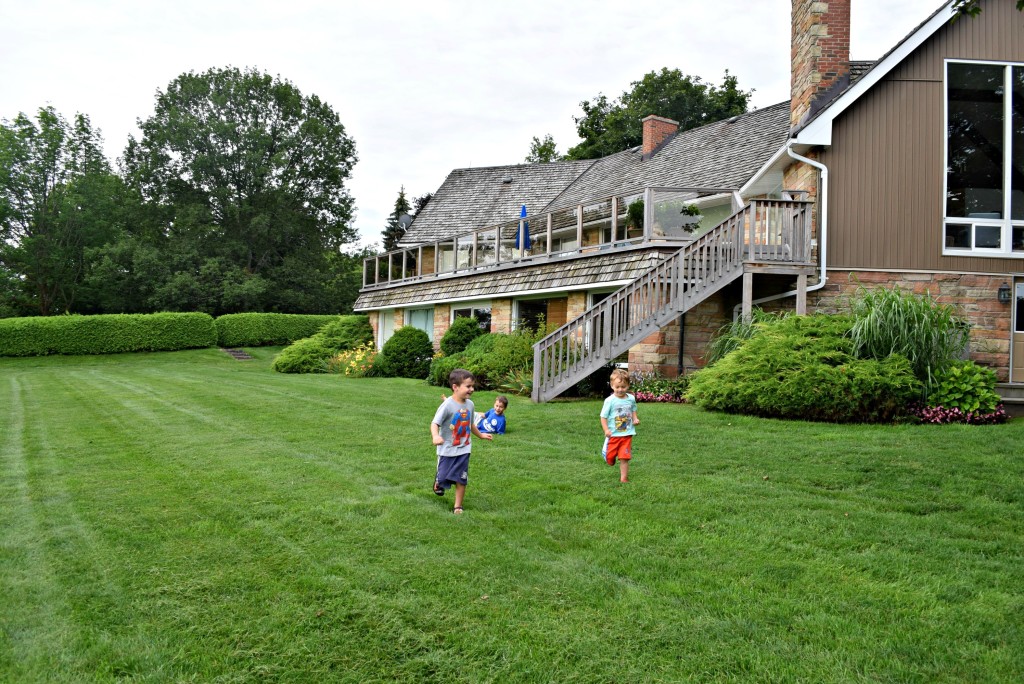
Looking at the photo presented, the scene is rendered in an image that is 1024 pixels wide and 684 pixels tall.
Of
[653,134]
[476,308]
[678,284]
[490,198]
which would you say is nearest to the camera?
[678,284]

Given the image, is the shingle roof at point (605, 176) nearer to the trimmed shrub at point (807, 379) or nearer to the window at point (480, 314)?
the window at point (480, 314)

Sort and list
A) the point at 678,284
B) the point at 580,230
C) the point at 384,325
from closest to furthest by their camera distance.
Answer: the point at 678,284
the point at 580,230
the point at 384,325

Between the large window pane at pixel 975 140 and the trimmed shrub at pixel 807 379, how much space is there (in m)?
3.96

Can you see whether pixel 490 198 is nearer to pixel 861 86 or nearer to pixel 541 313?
pixel 541 313

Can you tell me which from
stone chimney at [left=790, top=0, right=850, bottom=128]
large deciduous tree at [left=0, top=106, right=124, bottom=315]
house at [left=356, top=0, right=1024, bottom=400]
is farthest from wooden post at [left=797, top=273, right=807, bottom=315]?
large deciduous tree at [left=0, top=106, right=124, bottom=315]

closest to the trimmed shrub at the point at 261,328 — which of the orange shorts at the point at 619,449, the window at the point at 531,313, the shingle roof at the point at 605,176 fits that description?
the shingle roof at the point at 605,176

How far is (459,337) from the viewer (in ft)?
65.2

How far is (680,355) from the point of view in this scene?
1467 cm

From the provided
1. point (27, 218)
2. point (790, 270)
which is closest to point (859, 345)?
point (790, 270)

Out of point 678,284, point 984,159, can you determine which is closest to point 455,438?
point 678,284

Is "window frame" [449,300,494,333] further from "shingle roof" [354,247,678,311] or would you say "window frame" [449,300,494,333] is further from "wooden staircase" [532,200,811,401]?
"wooden staircase" [532,200,811,401]

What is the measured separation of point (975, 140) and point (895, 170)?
1488 mm

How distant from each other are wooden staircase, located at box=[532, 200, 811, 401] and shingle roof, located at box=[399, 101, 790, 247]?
3.29 m

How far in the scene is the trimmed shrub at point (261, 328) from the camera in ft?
118
